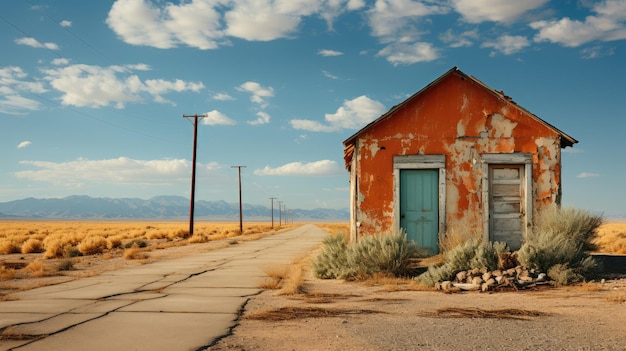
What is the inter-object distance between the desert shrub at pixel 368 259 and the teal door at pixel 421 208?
0.83 meters

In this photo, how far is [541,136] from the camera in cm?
1349

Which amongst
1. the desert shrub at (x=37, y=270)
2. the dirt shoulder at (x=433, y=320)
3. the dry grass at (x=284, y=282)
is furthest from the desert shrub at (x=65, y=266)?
the dirt shoulder at (x=433, y=320)

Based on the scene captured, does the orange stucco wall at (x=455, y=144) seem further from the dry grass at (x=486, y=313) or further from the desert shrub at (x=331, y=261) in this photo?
the dry grass at (x=486, y=313)

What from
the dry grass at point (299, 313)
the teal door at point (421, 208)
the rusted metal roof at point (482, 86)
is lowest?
the dry grass at point (299, 313)

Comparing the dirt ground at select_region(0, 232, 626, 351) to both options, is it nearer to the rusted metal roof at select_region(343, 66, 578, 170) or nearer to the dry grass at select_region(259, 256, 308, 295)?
the dry grass at select_region(259, 256, 308, 295)

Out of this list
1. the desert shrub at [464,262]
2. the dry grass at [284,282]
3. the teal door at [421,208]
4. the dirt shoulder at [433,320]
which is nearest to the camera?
the dirt shoulder at [433,320]

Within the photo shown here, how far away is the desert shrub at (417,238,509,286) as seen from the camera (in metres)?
10.9

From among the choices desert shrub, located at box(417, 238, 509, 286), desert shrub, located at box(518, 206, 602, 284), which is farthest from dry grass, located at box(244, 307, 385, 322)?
desert shrub, located at box(518, 206, 602, 284)

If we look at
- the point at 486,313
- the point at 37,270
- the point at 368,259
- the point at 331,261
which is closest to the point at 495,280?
the point at 368,259

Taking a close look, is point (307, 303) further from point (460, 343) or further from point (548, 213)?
point (548, 213)

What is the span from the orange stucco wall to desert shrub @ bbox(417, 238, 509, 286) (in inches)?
82.0

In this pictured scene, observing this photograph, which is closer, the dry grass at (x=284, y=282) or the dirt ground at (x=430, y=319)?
the dirt ground at (x=430, y=319)

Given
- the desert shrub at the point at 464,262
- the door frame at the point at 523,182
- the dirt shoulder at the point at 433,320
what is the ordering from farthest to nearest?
the door frame at the point at 523,182
the desert shrub at the point at 464,262
the dirt shoulder at the point at 433,320

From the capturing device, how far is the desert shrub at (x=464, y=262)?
1093 cm
